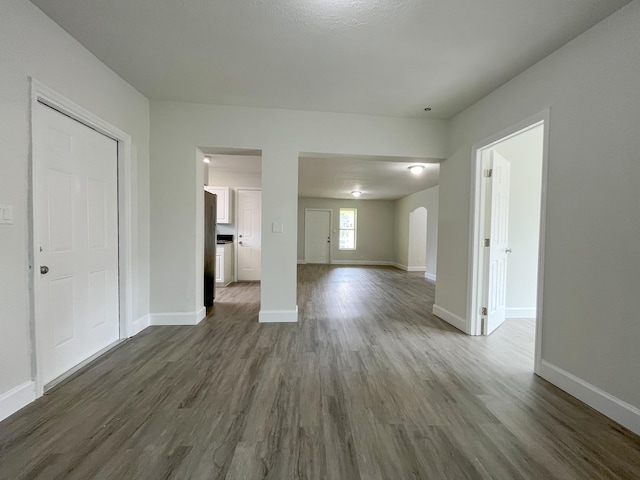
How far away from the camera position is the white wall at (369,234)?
32.4 ft

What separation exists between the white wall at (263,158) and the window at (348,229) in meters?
6.57

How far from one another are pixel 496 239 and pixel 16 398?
168 inches

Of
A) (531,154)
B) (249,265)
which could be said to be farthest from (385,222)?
(531,154)

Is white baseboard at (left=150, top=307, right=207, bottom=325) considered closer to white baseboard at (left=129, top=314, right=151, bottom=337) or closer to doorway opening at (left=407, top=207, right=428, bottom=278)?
white baseboard at (left=129, top=314, right=151, bottom=337)

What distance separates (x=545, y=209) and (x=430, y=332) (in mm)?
1697

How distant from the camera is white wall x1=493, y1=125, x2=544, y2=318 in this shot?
3.55 m

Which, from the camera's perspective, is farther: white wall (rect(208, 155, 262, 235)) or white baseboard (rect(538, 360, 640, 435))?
white wall (rect(208, 155, 262, 235))

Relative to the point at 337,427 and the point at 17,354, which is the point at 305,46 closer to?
the point at 337,427

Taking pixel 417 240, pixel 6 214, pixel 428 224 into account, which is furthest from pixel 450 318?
pixel 417 240

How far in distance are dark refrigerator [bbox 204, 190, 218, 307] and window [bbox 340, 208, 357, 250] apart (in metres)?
6.32

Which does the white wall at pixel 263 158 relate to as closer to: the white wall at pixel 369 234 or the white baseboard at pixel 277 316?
the white baseboard at pixel 277 316

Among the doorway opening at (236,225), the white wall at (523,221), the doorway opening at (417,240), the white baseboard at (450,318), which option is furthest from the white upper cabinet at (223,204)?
the doorway opening at (417,240)

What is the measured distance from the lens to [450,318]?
10.9 ft

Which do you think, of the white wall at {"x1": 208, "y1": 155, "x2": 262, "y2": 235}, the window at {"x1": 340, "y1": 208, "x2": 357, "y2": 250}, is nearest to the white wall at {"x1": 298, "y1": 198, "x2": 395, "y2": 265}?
the window at {"x1": 340, "y1": 208, "x2": 357, "y2": 250}
